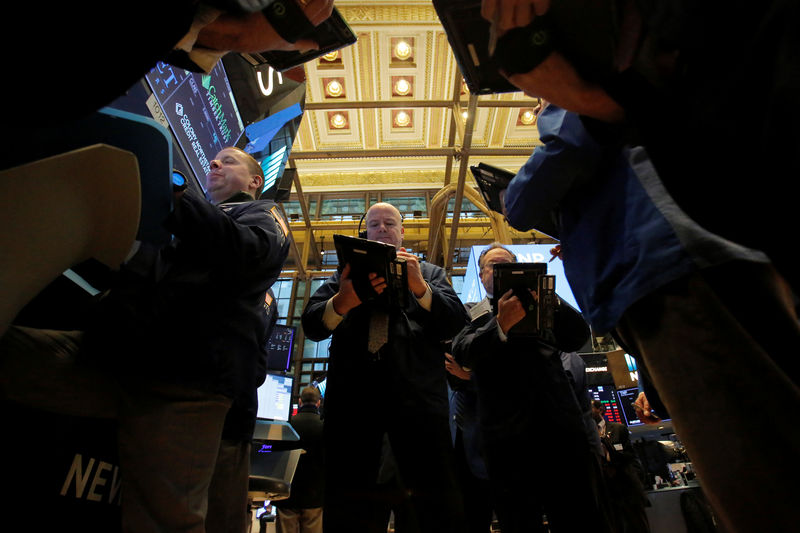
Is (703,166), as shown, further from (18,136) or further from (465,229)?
(465,229)

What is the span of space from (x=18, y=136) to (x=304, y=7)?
683mm

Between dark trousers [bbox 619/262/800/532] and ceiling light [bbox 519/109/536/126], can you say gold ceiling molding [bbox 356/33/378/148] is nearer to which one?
ceiling light [bbox 519/109/536/126]

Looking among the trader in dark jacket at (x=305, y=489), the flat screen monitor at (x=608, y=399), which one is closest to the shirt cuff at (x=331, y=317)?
→ the trader in dark jacket at (x=305, y=489)

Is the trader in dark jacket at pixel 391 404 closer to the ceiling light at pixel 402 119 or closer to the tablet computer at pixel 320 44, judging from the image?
the tablet computer at pixel 320 44

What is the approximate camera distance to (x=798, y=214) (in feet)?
1.63

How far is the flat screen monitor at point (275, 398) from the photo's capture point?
15.4 ft

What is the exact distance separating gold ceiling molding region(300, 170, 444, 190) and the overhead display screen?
9.24 metres

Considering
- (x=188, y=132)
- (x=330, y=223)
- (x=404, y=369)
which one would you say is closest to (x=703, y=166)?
(x=404, y=369)

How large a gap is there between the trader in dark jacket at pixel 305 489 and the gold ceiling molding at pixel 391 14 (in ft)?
→ 21.0

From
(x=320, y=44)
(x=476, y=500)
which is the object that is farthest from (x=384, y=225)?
(x=476, y=500)

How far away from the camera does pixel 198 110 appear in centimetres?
271

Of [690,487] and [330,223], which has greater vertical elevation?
[330,223]

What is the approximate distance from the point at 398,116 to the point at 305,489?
8.57 metres

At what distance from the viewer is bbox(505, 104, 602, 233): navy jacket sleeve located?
1.09 meters
